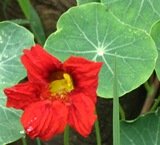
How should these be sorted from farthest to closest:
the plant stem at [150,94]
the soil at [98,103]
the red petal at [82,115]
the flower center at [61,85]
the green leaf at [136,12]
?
the soil at [98,103] → the plant stem at [150,94] → the green leaf at [136,12] → the flower center at [61,85] → the red petal at [82,115]

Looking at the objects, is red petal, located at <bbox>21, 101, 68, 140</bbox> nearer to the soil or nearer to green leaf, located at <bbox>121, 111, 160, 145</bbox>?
green leaf, located at <bbox>121, 111, 160, 145</bbox>

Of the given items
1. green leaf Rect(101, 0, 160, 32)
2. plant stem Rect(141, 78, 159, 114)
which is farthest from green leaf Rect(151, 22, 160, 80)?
plant stem Rect(141, 78, 159, 114)

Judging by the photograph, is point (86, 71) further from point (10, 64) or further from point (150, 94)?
point (150, 94)

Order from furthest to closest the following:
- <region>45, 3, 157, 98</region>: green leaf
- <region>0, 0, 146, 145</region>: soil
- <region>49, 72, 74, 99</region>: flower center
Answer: <region>0, 0, 146, 145</region>: soil
<region>45, 3, 157, 98</region>: green leaf
<region>49, 72, 74, 99</region>: flower center

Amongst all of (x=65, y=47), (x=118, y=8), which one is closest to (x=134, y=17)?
(x=118, y=8)

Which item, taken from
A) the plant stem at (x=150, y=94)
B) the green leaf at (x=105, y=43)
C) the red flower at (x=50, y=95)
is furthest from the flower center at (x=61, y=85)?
the plant stem at (x=150, y=94)

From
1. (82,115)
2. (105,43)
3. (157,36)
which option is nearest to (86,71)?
(82,115)

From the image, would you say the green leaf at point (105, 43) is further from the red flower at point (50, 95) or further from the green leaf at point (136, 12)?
the red flower at point (50, 95)

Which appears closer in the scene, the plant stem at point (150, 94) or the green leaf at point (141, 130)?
the green leaf at point (141, 130)
